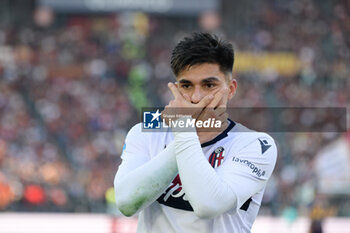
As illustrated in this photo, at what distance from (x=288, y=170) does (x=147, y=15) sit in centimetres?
1305

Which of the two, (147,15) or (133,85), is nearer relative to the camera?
(133,85)

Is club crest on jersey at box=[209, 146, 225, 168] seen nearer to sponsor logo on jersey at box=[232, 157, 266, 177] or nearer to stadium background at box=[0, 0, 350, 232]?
sponsor logo on jersey at box=[232, 157, 266, 177]

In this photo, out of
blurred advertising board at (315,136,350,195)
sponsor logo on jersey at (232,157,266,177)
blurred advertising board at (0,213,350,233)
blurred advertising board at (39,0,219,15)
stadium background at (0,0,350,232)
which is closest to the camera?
sponsor logo on jersey at (232,157,266,177)

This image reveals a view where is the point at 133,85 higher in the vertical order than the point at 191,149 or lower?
lower

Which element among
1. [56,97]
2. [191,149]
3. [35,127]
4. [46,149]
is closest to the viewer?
[191,149]

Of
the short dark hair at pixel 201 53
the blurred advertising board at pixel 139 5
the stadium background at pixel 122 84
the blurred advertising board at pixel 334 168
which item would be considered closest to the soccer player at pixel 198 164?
the short dark hair at pixel 201 53

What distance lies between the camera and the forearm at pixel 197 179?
2.18 meters

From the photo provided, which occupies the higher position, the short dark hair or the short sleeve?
the short dark hair

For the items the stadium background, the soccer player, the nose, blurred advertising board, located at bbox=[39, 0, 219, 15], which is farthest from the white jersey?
blurred advertising board, located at bbox=[39, 0, 219, 15]

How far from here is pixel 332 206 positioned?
16.2m

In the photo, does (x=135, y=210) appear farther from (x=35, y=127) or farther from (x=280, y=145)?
(x=35, y=127)

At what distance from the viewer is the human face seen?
236 centimetres

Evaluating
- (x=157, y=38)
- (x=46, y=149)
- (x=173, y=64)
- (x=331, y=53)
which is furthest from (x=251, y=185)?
(x=157, y=38)

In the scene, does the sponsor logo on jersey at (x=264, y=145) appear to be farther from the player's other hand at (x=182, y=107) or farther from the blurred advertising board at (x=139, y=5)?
the blurred advertising board at (x=139, y=5)
